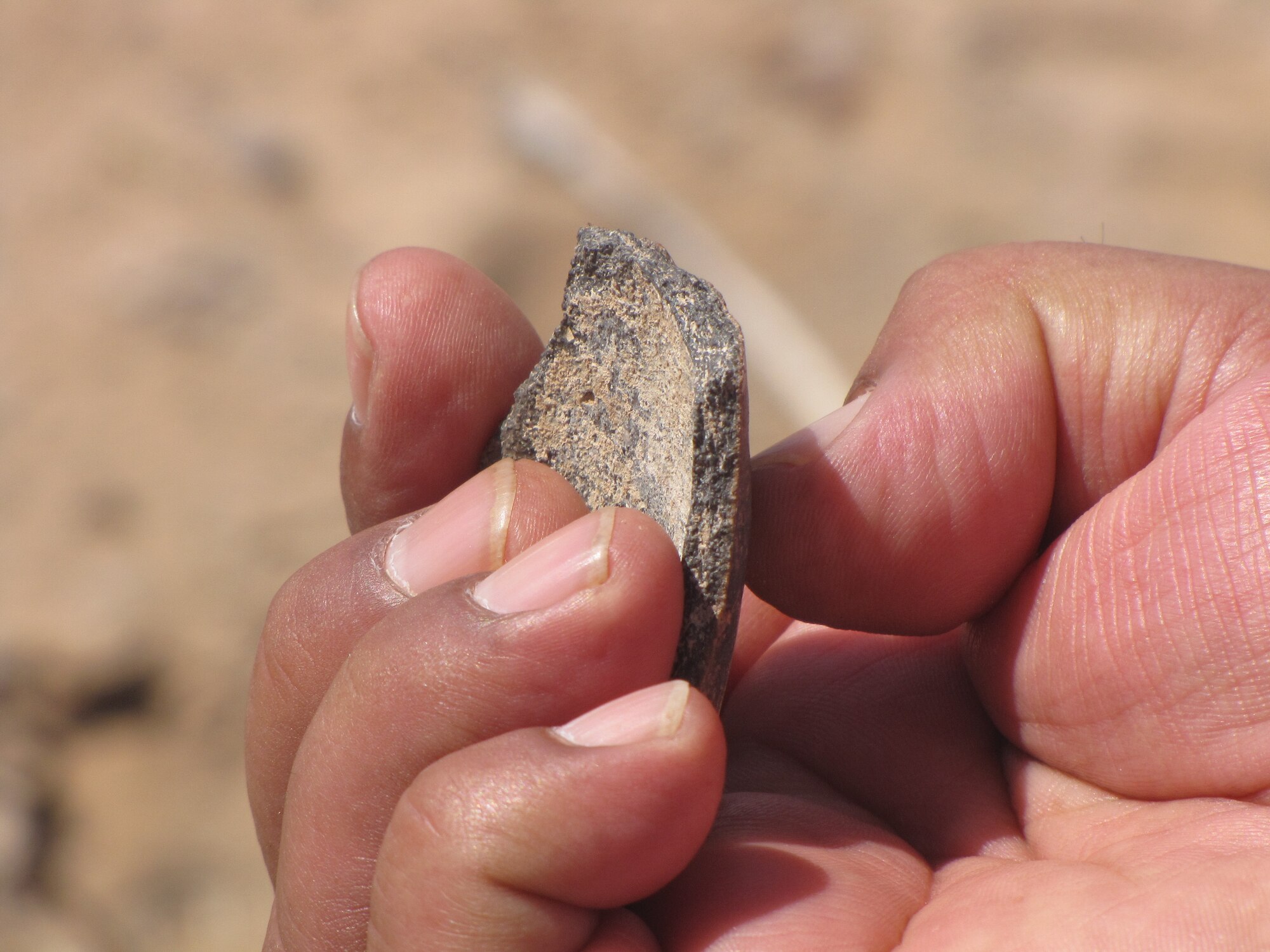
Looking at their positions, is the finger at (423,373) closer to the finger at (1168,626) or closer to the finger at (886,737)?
the finger at (886,737)

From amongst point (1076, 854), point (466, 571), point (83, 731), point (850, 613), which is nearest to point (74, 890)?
point (83, 731)

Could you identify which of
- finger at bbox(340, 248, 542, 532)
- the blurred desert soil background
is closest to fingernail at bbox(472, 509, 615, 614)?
finger at bbox(340, 248, 542, 532)

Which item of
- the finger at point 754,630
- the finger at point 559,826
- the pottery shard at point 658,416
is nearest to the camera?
the finger at point 559,826

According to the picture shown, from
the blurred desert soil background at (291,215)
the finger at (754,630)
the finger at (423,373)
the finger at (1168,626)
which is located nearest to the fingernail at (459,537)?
the finger at (423,373)

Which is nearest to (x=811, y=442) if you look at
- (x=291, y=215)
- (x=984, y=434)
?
(x=984, y=434)

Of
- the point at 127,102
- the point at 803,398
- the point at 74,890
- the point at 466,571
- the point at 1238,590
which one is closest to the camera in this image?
the point at 1238,590

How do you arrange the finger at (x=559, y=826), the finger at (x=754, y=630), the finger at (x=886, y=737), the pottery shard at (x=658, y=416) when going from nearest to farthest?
the finger at (x=559, y=826) < the pottery shard at (x=658, y=416) < the finger at (x=886, y=737) < the finger at (x=754, y=630)

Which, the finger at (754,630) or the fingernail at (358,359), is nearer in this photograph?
the fingernail at (358,359)

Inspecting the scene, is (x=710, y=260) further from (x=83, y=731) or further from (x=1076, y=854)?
(x=1076, y=854)
